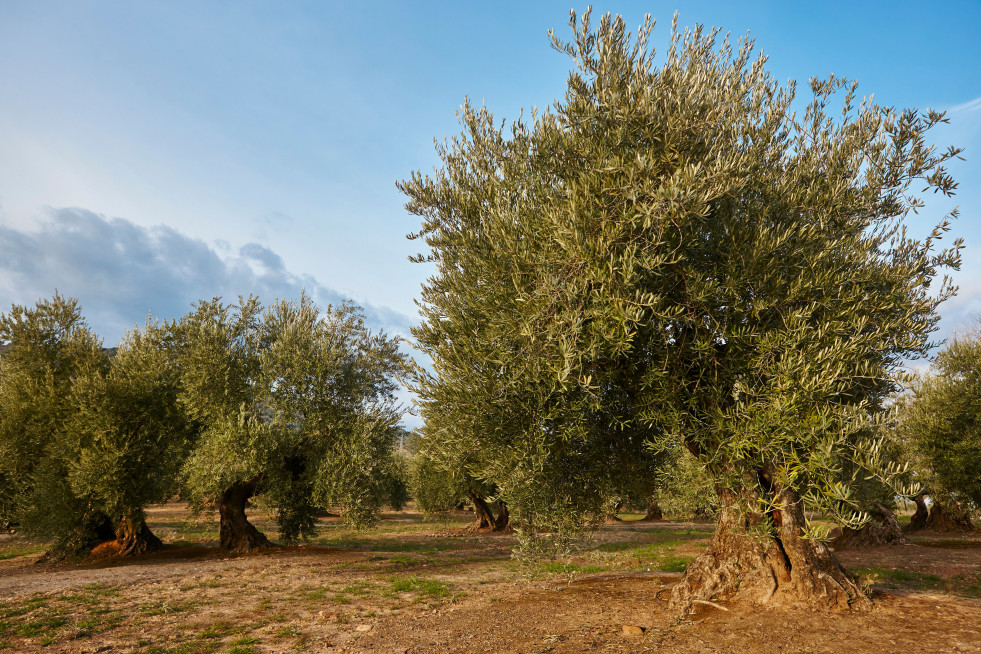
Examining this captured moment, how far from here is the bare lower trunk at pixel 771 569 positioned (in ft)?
38.1

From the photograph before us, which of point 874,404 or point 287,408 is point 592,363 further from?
point 287,408

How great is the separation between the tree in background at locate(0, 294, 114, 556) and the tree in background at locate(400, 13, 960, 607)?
23.5 meters

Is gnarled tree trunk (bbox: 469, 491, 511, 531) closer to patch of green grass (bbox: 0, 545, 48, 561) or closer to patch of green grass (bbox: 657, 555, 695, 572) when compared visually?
patch of green grass (bbox: 657, 555, 695, 572)

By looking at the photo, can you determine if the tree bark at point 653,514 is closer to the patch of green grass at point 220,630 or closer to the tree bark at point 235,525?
the tree bark at point 235,525

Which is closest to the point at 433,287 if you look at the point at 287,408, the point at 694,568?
the point at 694,568

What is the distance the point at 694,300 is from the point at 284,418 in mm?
19737

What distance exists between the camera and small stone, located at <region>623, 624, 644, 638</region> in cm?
1106

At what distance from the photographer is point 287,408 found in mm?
24359

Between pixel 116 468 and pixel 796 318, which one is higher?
pixel 796 318

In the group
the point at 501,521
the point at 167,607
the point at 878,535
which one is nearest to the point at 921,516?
the point at 878,535

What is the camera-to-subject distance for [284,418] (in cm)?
2398

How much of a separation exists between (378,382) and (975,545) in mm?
35135

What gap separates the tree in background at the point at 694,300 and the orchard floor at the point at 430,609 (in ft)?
4.81

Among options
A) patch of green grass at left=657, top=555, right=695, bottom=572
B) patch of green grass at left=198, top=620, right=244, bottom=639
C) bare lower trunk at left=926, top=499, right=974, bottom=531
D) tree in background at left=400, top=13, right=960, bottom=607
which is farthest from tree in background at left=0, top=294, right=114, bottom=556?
bare lower trunk at left=926, top=499, right=974, bottom=531
